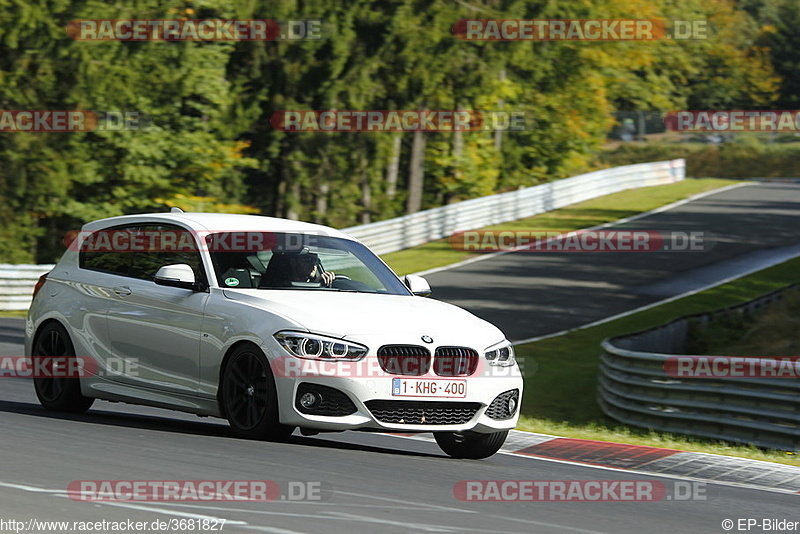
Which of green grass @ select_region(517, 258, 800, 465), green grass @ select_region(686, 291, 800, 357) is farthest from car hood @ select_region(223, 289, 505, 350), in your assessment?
green grass @ select_region(686, 291, 800, 357)

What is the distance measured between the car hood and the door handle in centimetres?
106

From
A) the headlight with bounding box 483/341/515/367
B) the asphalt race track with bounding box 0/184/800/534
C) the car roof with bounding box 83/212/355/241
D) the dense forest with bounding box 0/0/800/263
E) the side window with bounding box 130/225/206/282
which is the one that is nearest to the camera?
the asphalt race track with bounding box 0/184/800/534

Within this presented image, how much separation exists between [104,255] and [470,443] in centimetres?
338

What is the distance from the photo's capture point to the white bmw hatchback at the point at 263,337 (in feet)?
28.1

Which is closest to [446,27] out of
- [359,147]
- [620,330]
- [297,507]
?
[359,147]

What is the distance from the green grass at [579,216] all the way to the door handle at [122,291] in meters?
20.2

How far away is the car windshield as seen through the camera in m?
9.45

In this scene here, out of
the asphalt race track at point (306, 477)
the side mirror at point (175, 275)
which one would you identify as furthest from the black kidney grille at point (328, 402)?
the side mirror at point (175, 275)

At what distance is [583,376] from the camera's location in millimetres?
20953

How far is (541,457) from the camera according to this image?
32.8 ft

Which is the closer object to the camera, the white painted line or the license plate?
the license plate

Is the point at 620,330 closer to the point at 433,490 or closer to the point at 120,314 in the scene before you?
the point at 120,314

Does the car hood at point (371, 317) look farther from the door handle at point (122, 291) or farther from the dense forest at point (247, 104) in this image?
the dense forest at point (247, 104)

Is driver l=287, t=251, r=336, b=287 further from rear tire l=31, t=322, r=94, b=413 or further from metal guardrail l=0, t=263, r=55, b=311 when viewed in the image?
metal guardrail l=0, t=263, r=55, b=311
